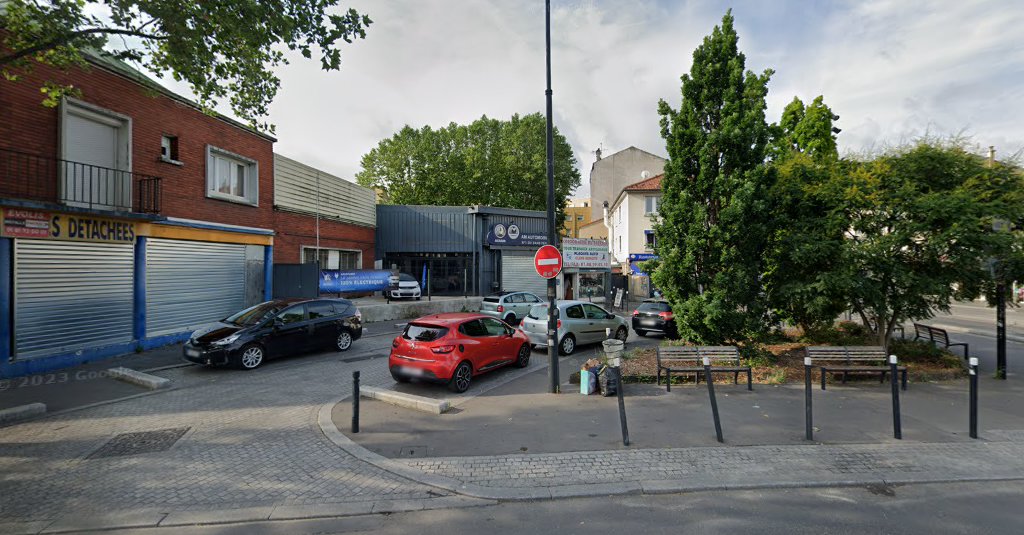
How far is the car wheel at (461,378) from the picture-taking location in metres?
8.64

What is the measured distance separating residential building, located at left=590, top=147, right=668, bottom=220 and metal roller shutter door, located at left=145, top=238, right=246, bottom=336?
34.5 meters

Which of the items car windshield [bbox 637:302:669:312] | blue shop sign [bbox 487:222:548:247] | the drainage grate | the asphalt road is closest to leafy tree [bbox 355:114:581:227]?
blue shop sign [bbox 487:222:548:247]

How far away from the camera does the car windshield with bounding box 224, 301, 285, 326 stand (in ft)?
35.6

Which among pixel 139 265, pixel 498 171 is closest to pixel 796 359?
pixel 139 265

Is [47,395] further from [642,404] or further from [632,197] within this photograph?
[632,197]

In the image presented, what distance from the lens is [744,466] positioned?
5.53 m

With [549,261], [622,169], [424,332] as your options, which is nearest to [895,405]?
[549,261]

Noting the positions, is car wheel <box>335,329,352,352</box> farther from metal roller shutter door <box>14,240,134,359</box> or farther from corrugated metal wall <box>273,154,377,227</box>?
corrugated metal wall <box>273,154,377,227</box>

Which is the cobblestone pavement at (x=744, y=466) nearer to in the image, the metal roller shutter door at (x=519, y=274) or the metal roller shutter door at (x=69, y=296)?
the metal roller shutter door at (x=69, y=296)

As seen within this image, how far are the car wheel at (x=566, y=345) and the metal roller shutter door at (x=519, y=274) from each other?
49.6 feet

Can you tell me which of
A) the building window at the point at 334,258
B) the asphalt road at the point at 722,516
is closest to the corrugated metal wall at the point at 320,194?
the building window at the point at 334,258

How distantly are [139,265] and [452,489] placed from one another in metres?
11.8

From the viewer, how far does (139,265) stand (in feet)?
39.3

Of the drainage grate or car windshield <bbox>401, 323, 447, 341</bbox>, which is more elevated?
car windshield <bbox>401, 323, 447, 341</bbox>
